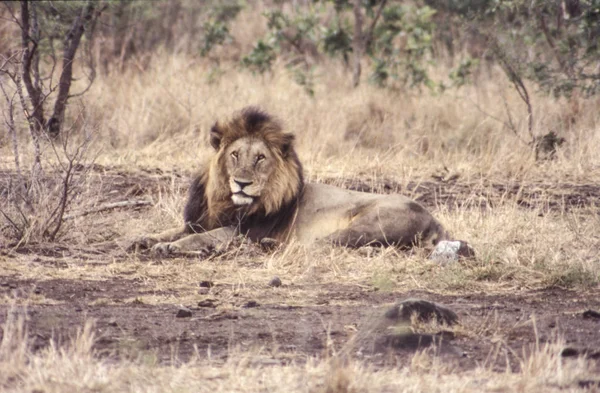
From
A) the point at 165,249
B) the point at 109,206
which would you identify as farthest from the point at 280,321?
the point at 109,206

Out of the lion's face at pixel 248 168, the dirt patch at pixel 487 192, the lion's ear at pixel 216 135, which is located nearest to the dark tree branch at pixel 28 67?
the lion's ear at pixel 216 135

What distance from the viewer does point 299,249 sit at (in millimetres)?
6805

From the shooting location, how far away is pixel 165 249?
6906 mm

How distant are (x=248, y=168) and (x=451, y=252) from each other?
155 centimetres

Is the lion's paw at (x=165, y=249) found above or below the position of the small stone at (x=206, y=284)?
below

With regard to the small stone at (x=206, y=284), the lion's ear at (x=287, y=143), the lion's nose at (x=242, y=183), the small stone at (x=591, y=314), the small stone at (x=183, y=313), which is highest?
the lion's ear at (x=287, y=143)

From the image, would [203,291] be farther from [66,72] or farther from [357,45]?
[357,45]

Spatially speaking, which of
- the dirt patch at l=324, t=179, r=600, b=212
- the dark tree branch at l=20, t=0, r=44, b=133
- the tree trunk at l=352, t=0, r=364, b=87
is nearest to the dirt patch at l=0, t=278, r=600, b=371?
the dirt patch at l=324, t=179, r=600, b=212

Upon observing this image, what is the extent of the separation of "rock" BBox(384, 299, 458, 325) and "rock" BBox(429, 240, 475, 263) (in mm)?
1773

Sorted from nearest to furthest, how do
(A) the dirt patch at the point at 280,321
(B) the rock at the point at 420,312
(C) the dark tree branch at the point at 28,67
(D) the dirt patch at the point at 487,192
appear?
(A) the dirt patch at the point at 280,321 < (B) the rock at the point at 420,312 < (D) the dirt patch at the point at 487,192 < (C) the dark tree branch at the point at 28,67

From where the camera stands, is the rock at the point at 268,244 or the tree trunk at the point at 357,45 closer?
the rock at the point at 268,244

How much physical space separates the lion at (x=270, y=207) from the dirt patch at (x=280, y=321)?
114 centimetres

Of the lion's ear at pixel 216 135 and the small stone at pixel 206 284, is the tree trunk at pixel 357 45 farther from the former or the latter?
the small stone at pixel 206 284

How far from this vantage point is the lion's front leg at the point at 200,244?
6.91 metres
